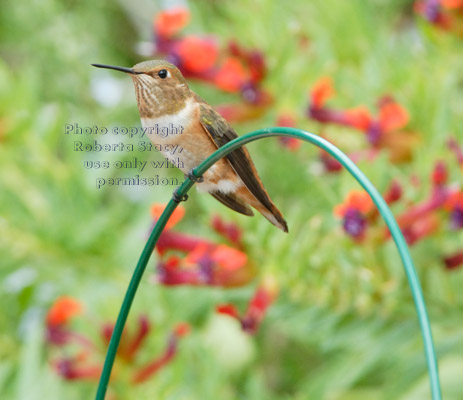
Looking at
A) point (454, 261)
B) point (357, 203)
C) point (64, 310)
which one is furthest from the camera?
point (64, 310)

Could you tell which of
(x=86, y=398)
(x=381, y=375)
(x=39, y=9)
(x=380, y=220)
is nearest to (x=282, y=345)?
(x=381, y=375)

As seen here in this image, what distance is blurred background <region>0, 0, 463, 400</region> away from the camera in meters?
0.90

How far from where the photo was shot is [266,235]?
35.0 inches

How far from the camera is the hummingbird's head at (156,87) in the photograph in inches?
18.3

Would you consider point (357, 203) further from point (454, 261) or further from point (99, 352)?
point (99, 352)

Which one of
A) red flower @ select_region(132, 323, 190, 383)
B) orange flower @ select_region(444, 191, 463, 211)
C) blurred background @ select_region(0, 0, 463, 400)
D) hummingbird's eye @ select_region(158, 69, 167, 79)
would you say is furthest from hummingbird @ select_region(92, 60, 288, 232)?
red flower @ select_region(132, 323, 190, 383)

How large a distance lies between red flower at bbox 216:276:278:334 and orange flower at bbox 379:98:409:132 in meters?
0.30

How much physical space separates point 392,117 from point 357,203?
10.3 inches

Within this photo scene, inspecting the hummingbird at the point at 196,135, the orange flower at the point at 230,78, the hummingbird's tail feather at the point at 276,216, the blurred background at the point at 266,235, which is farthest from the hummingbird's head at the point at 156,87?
the orange flower at the point at 230,78

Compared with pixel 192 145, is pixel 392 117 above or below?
above

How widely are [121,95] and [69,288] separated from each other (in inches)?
20.2

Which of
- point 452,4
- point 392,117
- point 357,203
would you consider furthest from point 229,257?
point 452,4

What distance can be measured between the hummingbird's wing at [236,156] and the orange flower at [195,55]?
536 millimetres

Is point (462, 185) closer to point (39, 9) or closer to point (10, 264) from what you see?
point (10, 264)
